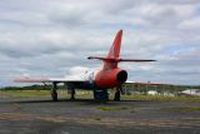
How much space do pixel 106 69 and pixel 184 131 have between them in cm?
2775

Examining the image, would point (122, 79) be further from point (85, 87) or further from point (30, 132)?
point (30, 132)

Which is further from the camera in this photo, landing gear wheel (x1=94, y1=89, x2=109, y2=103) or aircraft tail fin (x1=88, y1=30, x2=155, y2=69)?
landing gear wheel (x1=94, y1=89, x2=109, y2=103)

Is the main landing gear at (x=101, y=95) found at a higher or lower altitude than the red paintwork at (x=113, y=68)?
lower

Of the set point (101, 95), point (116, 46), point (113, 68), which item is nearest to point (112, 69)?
point (113, 68)

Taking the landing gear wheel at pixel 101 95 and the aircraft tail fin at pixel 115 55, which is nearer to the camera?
the aircraft tail fin at pixel 115 55

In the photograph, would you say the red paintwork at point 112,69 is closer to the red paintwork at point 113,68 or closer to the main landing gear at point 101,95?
the red paintwork at point 113,68

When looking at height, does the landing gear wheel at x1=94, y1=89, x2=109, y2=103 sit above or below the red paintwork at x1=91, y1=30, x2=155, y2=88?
below

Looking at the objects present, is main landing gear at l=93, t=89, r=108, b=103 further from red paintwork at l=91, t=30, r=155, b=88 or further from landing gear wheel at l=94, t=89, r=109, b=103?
red paintwork at l=91, t=30, r=155, b=88

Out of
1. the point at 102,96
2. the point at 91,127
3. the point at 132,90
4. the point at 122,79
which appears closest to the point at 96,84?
the point at 102,96

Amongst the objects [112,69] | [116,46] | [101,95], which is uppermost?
[116,46]

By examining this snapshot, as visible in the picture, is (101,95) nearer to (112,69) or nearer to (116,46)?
(112,69)

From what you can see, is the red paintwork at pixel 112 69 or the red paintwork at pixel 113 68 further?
the red paintwork at pixel 112 69

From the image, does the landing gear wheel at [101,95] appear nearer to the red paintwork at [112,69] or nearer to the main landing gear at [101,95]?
the main landing gear at [101,95]

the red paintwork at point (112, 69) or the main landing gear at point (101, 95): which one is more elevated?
the red paintwork at point (112, 69)
